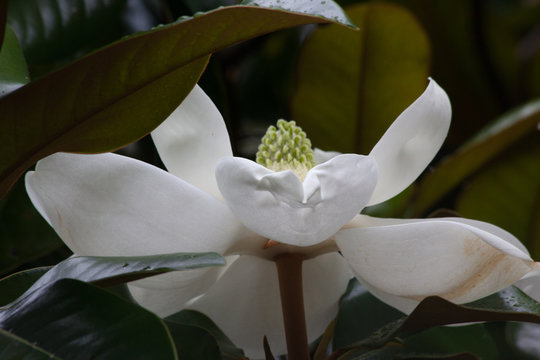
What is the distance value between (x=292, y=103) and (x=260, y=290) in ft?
1.49

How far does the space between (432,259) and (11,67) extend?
31 cm

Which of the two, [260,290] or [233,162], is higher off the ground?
[233,162]

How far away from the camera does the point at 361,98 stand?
911mm

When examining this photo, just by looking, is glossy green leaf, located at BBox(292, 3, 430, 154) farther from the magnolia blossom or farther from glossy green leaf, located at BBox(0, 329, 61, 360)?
glossy green leaf, located at BBox(0, 329, 61, 360)

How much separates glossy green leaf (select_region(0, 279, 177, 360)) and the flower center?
0.22 metres

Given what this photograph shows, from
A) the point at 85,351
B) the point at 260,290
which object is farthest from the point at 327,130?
the point at 85,351

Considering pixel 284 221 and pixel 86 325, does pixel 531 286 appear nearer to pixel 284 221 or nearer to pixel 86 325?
pixel 284 221

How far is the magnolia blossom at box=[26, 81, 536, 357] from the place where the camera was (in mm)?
404

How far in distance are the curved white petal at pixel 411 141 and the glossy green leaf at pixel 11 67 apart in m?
0.25

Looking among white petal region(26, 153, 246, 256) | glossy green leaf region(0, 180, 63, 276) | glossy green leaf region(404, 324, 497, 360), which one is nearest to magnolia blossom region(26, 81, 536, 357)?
white petal region(26, 153, 246, 256)

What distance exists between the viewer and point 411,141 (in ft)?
1.64

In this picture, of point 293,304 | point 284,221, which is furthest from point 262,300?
point 284,221

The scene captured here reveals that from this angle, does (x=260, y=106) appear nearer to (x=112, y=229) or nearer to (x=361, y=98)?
(x=361, y=98)

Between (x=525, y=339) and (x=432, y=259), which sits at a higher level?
(x=432, y=259)
